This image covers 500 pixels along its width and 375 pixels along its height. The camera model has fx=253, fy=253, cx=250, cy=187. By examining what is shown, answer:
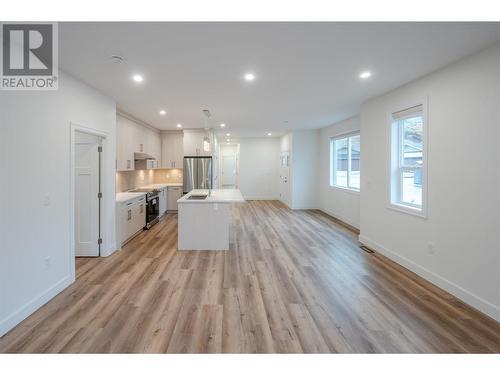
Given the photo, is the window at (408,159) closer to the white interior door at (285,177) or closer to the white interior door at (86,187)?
the white interior door at (86,187)

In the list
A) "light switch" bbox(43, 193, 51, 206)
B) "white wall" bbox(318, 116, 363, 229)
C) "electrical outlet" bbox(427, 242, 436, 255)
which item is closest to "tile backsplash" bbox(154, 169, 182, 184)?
"white wall" bbox(318, 116, 363, 229)

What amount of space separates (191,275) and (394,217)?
125 inches

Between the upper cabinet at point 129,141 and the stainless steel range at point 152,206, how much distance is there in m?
0.69

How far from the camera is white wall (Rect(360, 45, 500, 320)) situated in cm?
249

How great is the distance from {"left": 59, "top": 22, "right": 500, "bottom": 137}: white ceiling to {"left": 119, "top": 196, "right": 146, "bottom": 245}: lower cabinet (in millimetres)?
1990

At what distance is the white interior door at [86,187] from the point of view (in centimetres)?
399

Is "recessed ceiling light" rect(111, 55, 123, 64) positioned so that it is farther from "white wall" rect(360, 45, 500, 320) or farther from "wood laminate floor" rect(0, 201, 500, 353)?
"white wall" rect(360, 45, 500, 320)

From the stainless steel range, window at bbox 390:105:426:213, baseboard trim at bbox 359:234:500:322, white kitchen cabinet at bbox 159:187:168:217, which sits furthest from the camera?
white kitchen cabinet at bbox 159:187:168:217

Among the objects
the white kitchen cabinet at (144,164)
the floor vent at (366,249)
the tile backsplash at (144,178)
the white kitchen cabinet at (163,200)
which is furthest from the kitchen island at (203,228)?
the white kitchen cabinet at (163,200)

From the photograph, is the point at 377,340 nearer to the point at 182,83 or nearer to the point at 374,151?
the point at 374,151

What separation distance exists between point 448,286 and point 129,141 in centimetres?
623

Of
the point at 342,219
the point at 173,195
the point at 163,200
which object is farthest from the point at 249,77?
the point at 173,195

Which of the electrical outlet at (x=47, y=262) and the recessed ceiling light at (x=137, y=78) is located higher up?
the recessed ceiling light at (x=137, y=78)

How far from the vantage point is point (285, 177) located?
380 inches
